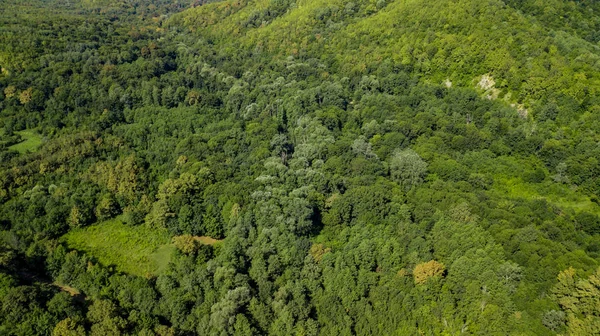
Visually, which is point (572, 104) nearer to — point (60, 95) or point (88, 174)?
point (88, 174)

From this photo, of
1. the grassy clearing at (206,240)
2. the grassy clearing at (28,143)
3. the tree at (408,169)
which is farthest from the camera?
the grassy clearing at (28,143)

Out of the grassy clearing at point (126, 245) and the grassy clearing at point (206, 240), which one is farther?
the grassy clearing at point (206, 240)

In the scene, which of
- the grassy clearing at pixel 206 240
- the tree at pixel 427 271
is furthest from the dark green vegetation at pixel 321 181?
the grassy clearing at pixel 206 240

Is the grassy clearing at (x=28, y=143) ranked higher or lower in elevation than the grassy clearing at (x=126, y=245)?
higher

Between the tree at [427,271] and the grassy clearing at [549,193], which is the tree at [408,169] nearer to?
the grassy clearing at [549,193]

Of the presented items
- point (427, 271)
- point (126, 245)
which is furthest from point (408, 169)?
point (126, 245)

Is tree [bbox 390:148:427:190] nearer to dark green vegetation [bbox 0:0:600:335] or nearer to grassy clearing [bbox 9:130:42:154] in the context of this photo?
dark green vegetation [bbox 0:0:600:335]

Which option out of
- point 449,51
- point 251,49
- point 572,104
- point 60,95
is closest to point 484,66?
point 449,51
